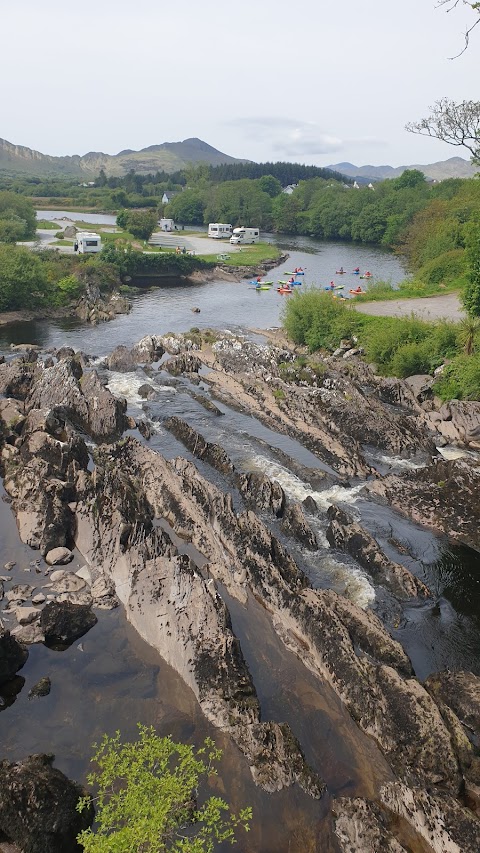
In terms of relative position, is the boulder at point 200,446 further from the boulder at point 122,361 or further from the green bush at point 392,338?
the green bush at point 392,338

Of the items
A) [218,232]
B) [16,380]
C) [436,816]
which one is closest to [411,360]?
[16,380]

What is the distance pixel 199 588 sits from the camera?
2612 centimetres

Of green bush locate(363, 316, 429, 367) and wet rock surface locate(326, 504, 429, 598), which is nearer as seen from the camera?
wet rock surface locate(326, 504, 429, 598)

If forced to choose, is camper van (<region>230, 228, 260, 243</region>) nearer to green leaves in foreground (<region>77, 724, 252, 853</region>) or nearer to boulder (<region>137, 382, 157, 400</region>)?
boulder (<region>137, 382, 157, 400</region>)

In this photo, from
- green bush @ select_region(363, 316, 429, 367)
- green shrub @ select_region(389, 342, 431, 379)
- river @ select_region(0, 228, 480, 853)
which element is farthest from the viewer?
green bush @ select_region(363, 316, 429, 367)

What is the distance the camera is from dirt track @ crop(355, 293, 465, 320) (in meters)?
66.7

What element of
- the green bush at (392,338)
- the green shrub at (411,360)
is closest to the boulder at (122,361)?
the green bush at (392,338)

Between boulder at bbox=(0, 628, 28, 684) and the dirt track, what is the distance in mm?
52737

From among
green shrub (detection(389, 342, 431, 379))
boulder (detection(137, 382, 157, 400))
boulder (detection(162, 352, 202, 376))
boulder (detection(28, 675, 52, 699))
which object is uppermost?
green shrub (detection(389, 342, 431, 379))

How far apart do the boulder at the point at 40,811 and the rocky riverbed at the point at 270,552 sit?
0.77 ft

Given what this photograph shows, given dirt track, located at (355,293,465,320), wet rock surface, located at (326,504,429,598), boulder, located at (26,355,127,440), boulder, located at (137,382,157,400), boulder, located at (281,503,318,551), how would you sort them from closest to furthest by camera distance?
wet rock surface, located at (326,504,429,598) → boulder, located at (281,503,318,551) → boulder, located at (26,355,127,440) → boulder, located at (137,382,157,400) → dirt track, located at (355,293,465,320)

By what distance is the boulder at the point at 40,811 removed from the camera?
16734 mm

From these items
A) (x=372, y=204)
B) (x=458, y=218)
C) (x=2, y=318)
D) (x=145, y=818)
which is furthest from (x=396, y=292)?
(x=372, y=204)

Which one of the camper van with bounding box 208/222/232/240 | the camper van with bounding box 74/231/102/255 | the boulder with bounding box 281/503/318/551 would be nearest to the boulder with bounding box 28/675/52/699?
the boulder with bounding box 281/503/318/551
